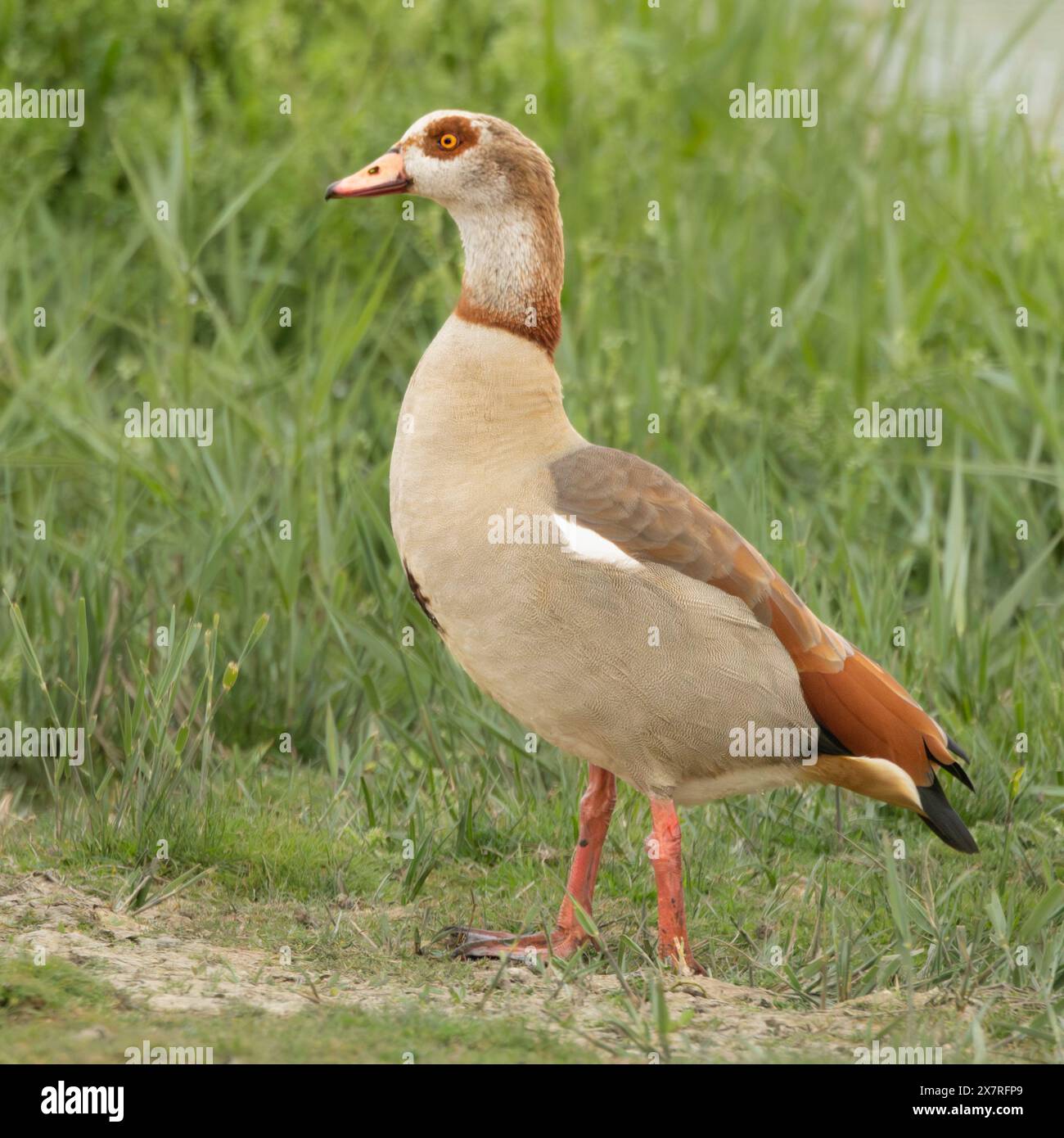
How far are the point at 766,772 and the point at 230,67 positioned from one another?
527cm

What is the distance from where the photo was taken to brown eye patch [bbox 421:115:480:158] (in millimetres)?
4199

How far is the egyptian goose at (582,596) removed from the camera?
12.7 ft

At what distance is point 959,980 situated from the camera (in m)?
3.83

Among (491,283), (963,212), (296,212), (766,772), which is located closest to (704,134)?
(963,212)

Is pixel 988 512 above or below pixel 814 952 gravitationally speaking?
above

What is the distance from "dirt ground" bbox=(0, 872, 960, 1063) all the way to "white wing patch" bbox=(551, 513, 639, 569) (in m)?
0.93

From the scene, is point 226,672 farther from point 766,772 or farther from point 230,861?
point 766,772

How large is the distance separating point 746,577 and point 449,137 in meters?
1.30
